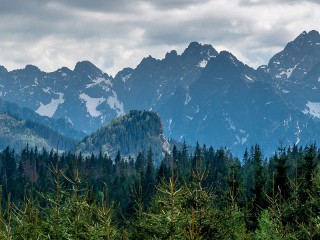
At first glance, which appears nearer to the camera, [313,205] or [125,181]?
[313,205]

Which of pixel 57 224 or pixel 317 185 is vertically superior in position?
pixel 317 185

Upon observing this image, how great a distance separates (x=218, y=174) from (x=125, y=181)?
32.9 m

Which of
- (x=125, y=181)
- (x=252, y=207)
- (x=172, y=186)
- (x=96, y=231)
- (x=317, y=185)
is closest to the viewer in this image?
(x=172, y=186)

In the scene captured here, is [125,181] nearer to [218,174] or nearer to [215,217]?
[218,174]

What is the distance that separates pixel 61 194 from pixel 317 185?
22.0m

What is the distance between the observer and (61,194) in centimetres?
3105

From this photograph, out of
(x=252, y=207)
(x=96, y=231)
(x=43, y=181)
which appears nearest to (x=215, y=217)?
(x=96, y=231)

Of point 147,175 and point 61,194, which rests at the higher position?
point 147,175

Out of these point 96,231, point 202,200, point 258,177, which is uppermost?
point 258,177

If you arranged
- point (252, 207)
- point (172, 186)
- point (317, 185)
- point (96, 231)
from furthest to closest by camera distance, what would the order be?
point (252, 207), point (317, 185), point (96, 231), point (172, 186)

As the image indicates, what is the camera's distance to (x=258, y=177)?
203 feet

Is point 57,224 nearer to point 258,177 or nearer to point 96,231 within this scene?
point 96,231

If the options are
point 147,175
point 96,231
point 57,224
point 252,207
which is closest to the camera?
point 96,231

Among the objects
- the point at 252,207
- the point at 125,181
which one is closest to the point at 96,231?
the point at 252,207
